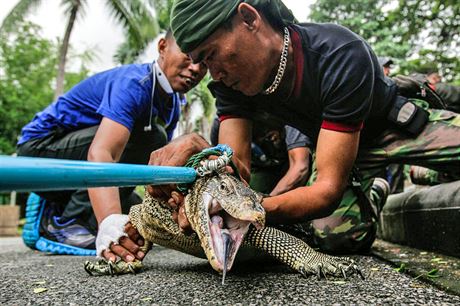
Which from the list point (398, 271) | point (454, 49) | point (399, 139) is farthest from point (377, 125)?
point (454, 49)

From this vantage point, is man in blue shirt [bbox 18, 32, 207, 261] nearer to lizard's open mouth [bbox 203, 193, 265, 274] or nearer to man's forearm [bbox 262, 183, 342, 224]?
man's forearm [bbox 262, 183, 342, 224]

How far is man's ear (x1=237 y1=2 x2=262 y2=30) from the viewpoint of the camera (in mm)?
2076

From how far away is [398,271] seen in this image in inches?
81.7

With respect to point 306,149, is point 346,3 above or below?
above

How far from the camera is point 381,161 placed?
3084 mm

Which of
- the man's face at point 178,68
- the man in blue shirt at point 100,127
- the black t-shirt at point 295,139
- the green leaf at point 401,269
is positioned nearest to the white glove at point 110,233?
the man in blue shirt at point 100,127

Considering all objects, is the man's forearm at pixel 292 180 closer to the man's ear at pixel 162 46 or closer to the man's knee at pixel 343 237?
the man's knee at pixel 343 237

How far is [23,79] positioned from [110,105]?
27.4m

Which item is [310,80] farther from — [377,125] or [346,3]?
[346,3]

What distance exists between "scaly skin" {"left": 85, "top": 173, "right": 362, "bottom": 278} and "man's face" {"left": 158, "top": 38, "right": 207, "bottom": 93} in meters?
1.59

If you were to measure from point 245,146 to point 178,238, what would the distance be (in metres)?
0.86

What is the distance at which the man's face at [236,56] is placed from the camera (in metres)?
2.07

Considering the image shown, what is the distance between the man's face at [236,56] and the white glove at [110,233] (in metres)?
0.96

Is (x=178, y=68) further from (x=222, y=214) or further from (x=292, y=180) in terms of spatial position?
(x=222, y=214)
